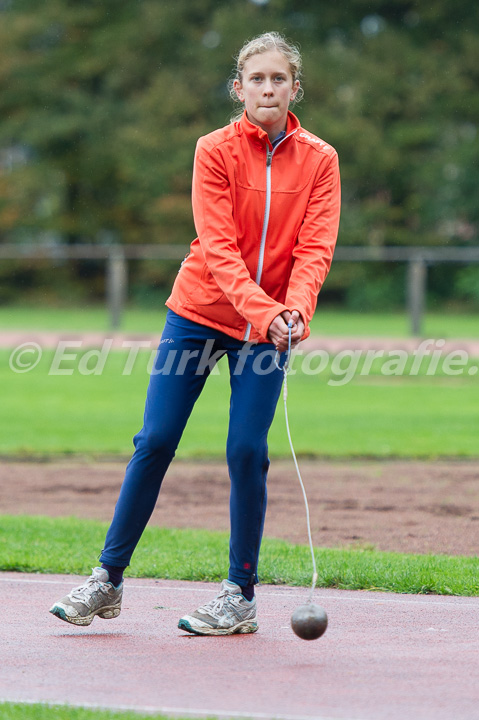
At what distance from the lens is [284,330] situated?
14.1ft

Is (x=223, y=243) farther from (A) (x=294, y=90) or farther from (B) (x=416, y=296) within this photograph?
(B) (x=416, y=296)

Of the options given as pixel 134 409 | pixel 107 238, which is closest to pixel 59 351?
pixel 134 409

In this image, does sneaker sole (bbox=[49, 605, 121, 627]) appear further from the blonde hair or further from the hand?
the blonde hair

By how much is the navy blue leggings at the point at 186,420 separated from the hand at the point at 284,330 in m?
0.18

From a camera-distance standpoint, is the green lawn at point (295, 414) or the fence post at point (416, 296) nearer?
the green lawn at point (295, 414)

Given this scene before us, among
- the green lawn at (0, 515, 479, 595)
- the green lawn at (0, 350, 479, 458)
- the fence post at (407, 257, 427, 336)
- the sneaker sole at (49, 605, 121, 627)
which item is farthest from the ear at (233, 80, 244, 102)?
the fence post at (407, 257, 427, 336)

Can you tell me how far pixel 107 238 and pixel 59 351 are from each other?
22.1 metres

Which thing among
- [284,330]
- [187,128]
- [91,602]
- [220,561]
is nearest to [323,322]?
[187,128]

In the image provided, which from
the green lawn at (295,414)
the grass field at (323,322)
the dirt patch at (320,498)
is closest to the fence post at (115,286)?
the grass field at (323,322)

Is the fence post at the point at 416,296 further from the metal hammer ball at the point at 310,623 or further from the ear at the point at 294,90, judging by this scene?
the metal hammer ball at the point at 310,623

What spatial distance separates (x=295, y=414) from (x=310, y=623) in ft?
33.7

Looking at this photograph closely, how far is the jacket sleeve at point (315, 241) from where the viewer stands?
448 cm

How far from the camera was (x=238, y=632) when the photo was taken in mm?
4617

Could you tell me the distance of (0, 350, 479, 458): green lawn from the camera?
1148 centimetres
